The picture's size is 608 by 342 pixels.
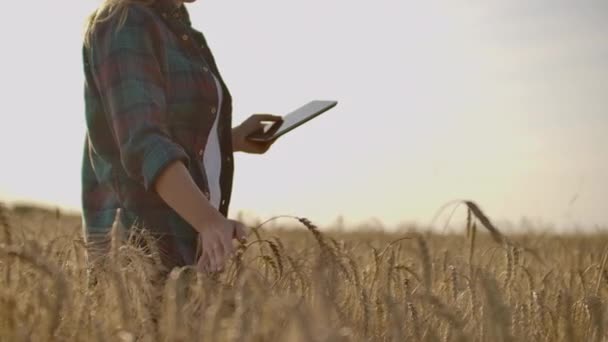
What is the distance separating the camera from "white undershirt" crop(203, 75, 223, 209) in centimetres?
269

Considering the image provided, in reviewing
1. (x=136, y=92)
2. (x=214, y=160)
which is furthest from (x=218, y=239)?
(x=214, y=160)

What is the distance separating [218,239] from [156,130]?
1.05 feet

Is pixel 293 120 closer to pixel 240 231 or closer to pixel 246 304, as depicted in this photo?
pixel 240 231

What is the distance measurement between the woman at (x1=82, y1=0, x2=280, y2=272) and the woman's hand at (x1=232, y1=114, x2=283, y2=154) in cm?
36

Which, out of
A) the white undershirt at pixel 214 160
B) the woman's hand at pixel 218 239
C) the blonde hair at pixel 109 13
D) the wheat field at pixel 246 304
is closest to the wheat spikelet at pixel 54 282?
the wheat field at pixel 246 304

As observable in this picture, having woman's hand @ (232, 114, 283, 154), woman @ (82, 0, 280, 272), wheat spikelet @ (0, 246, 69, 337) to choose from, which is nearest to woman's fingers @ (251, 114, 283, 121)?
woman's hand @ (232, 114, 283, 154)

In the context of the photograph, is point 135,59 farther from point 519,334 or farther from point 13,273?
point 519,334

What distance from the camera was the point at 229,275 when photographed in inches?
90.0

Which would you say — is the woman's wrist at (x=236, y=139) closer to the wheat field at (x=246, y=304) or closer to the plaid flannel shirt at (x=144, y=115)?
the plaid flannel shirt at (x=144, y=115)

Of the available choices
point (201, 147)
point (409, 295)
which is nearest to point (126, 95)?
point (201, 147)

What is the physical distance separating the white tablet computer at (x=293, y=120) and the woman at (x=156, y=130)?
0.28 metres

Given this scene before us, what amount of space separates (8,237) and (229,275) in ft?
1.54

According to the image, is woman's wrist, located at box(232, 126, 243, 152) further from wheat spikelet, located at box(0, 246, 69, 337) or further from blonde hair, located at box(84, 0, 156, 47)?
wheat spikelet, located at box(0, 246, 69, 337)

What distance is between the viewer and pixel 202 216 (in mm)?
2205
